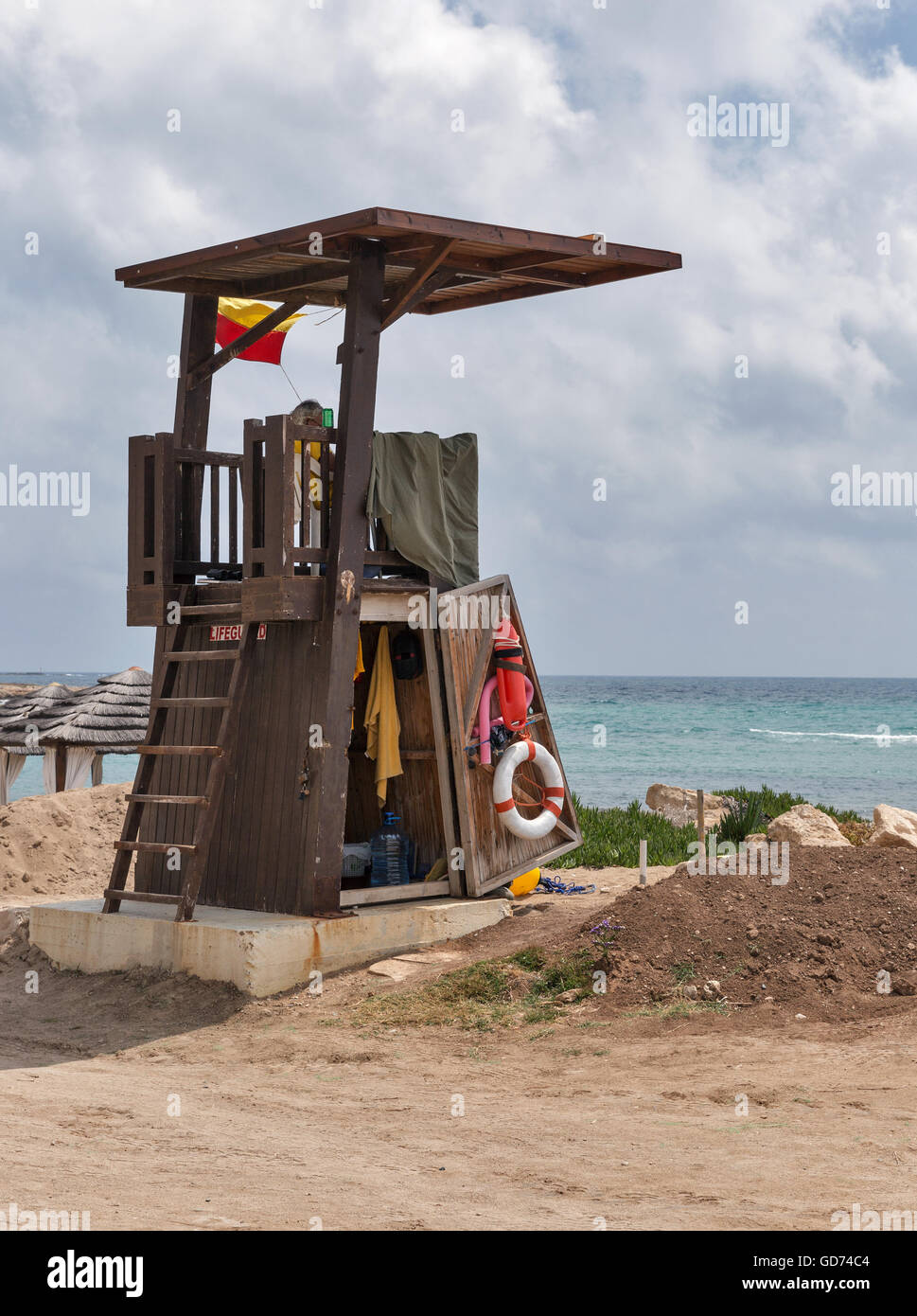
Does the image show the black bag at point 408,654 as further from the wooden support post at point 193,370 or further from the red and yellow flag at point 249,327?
the red and yellow flag at point 249,327

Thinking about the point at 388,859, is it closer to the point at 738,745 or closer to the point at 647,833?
the point at 647,833

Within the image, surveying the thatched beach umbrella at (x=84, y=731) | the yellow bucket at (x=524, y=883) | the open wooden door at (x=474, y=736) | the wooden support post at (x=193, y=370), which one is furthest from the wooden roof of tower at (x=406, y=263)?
the thatched beach umbrella at (x=84, y=731)

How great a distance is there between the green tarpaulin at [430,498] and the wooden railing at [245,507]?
22 cm

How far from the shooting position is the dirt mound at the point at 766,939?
913 centimetres

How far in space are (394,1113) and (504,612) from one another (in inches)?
235

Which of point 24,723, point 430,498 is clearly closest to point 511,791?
point 430,498

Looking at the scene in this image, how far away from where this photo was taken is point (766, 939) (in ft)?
31.5

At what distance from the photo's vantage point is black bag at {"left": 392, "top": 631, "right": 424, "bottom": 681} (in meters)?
11.9

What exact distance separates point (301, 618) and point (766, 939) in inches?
162

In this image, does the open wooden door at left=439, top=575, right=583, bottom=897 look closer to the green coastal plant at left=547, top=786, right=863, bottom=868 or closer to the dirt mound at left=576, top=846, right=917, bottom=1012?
the dirt mound at left=576, top=846, right=917, bottom=1012

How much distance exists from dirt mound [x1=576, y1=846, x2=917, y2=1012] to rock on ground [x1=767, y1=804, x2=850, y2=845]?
3.26 metres

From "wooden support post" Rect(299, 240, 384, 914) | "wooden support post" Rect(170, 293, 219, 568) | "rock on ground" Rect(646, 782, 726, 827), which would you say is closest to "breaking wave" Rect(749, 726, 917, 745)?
"rock on ground" Rect(646, 782, 726, 827)
